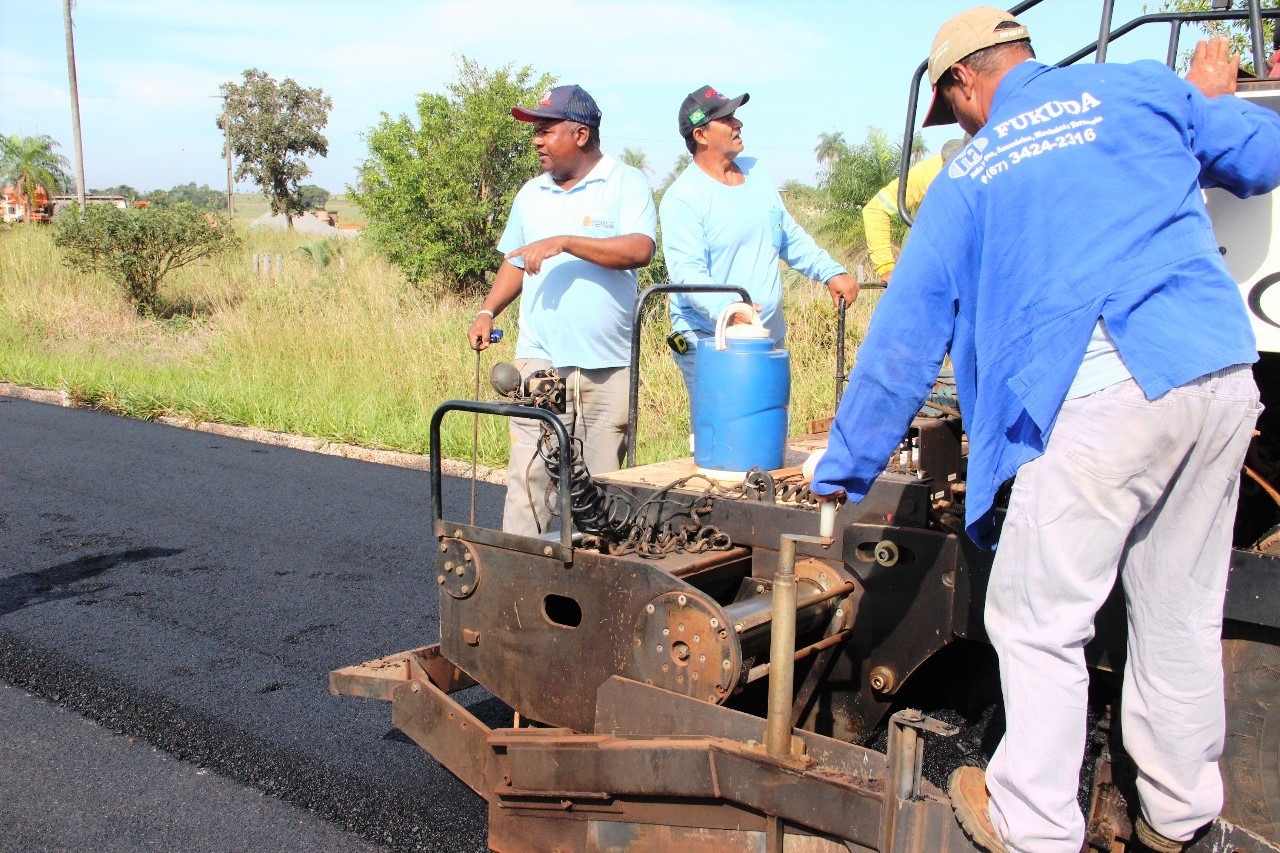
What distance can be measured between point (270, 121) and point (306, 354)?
31728 mm

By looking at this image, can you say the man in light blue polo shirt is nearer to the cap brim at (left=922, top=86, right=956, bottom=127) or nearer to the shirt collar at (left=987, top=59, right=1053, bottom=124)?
the cap brim at (left=922, top=86, right=956, bottom=127)

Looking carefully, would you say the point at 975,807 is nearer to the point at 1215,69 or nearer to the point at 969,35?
the point at 969,35

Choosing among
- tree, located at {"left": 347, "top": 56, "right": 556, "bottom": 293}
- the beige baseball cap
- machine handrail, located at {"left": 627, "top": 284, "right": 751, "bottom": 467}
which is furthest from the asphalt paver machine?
tree, located at {"left": 347, "top": 56, "right": 556, "bottom": 293}

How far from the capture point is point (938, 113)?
101 inches

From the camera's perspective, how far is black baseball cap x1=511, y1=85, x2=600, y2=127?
4418 millimetres

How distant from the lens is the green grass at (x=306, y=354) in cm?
922

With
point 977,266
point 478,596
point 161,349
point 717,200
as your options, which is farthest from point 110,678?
point 161,349

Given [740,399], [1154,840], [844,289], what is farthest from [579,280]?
[1154,840]

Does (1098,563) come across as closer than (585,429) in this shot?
Yes

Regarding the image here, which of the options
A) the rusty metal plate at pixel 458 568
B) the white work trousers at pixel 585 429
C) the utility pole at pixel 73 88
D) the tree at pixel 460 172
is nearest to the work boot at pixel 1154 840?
the rusty metal plate at pixel 458 568

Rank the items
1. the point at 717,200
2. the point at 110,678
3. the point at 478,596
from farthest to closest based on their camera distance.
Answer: the point at 717,200 < the point at 110,678 < the point at 478,596

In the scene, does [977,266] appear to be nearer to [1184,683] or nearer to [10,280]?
[1184,683]

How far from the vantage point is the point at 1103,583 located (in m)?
2.03

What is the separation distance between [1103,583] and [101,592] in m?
4.53
